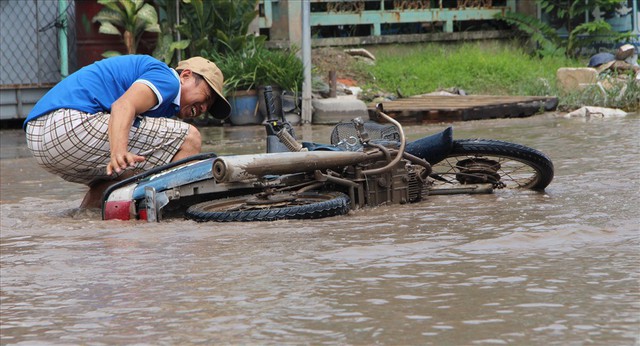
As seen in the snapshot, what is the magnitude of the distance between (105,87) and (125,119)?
0.60m

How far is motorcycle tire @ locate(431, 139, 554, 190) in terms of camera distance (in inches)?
267

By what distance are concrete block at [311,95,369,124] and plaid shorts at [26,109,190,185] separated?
6794 mm

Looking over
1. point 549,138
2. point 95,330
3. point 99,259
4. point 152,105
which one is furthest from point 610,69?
point 95,330

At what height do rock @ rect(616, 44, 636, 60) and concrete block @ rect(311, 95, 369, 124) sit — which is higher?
rock @ rect(616, 44, 636, 60)

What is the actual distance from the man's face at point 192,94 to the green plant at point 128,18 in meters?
7.10

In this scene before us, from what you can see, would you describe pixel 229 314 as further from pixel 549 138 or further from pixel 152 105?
pixel 549 138

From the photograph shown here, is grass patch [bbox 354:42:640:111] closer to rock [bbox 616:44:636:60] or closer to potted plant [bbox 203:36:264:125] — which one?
rock [bbox 616:44:636:60]

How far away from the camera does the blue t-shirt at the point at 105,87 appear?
6.58m

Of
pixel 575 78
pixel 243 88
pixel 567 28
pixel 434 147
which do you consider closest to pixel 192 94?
pixel 434 147

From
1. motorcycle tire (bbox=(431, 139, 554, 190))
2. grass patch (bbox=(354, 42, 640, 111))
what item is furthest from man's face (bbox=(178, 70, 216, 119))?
grass patch (bbox=(354, 42, 640, 111))

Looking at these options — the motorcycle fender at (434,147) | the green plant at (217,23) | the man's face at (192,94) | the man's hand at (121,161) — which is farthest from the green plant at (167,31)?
the man's hand at (121,161)

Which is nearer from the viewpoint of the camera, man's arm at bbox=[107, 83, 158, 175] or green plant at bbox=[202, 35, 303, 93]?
man's arm at bbox=[107, 83, 158, 175]

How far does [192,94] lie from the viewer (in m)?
6.82

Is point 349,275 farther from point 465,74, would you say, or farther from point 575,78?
point 465,74
